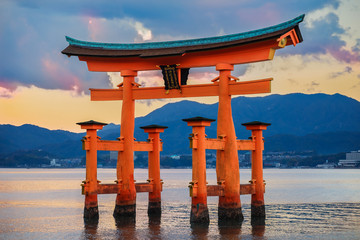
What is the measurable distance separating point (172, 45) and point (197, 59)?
191 centimetres

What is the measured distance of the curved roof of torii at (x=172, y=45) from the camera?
25438 millimetres

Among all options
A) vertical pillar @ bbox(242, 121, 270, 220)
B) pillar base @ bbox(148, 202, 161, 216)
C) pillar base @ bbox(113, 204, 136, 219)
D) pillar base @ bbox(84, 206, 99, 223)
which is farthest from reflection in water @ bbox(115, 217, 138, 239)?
vertical pillar @ bbox(242, 121, 270, 220)

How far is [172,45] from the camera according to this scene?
29.2 m

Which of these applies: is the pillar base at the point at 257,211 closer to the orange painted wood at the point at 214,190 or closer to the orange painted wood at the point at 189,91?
the orange painted wood at the point at 214,190

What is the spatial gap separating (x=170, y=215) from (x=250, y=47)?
12928 mm

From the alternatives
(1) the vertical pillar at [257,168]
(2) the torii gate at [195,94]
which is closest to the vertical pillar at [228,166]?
(2) the torii gate at [195,94]

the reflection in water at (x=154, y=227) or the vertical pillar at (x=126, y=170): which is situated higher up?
the vertical pillar at (x=126, y=170)

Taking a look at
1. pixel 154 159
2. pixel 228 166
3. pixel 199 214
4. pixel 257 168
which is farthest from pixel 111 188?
pixel 257 168

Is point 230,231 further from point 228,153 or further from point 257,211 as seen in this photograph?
point 257,211

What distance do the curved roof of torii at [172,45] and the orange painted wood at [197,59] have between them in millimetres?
319

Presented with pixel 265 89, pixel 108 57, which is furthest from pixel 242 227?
pixel 108 57

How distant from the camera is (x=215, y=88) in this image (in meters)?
27.3

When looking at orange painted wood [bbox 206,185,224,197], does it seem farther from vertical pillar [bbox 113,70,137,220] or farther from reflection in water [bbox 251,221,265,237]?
vertical pillar [bbox 113,70,137,220]

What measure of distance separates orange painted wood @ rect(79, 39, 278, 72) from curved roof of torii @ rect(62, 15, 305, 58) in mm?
319
